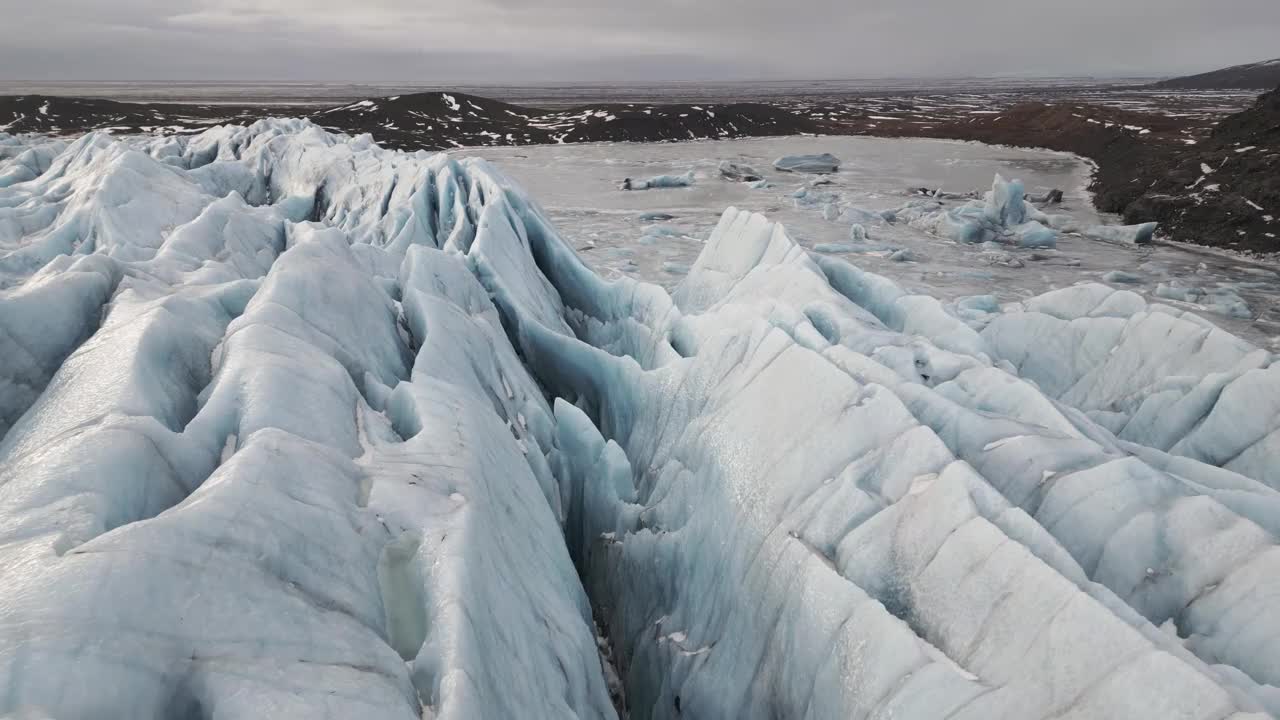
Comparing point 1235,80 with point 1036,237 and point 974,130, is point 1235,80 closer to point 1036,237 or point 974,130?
point 974,130

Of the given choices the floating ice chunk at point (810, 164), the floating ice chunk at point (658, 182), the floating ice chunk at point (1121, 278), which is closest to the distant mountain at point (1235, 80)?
the floating ice chunk at point (810, 164)

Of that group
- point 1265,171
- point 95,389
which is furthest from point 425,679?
point 1265,171

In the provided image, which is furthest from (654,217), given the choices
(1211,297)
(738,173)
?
(1211,297)

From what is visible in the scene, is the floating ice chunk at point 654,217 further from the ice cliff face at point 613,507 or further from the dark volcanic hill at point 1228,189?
the ice cliff face at point 613,507

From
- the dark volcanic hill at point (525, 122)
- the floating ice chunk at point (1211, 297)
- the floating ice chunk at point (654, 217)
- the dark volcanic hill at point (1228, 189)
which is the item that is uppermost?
the dark volcanic hill at point (525, 122)

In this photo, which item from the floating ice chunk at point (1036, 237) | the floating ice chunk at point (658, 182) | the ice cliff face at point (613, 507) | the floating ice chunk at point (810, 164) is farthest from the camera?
the floating ice chunk at point (810, 164)

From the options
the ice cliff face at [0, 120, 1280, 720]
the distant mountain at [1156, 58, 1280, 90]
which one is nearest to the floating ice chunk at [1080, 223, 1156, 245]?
the ice cliff face at [0, 120, 1280, 720]
